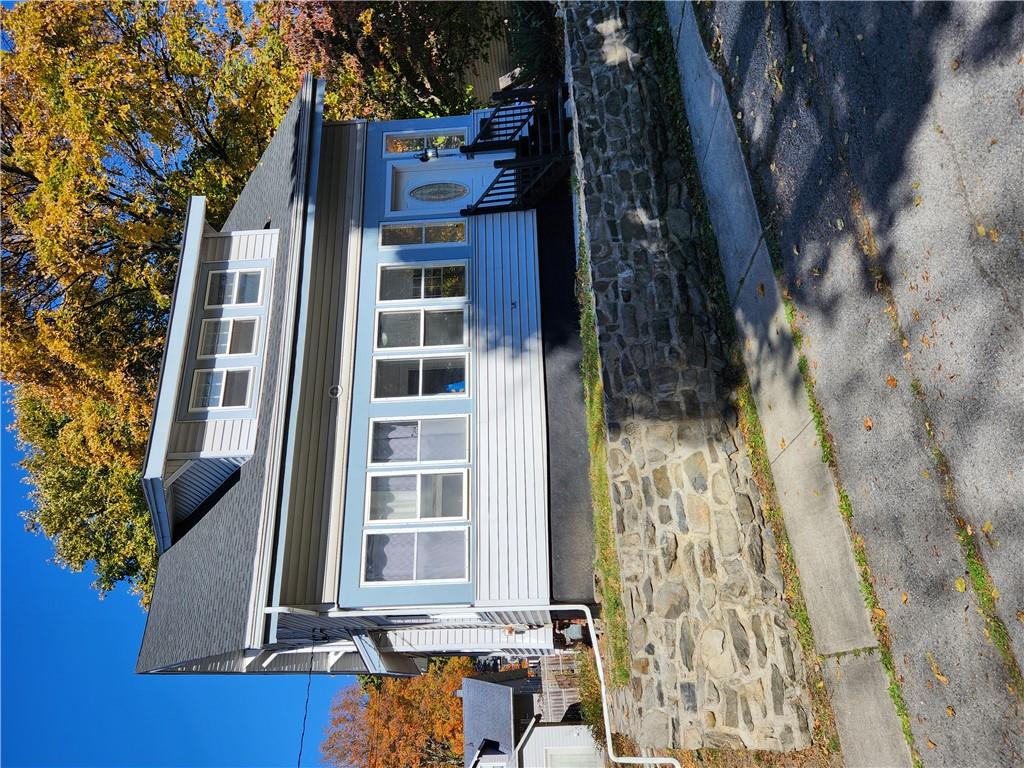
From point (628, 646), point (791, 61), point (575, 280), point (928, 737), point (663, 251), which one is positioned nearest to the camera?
point (928, 737)

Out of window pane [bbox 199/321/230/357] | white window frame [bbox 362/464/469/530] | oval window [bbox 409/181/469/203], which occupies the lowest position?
white window frame [bbox 362/464/469/530]

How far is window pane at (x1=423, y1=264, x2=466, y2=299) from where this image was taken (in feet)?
33.4

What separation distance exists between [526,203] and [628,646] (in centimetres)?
706

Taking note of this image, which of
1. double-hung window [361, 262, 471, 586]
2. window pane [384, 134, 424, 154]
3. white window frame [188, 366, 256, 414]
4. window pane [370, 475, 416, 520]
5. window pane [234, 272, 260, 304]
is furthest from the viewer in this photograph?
window pane [384, 134, 424, 154]

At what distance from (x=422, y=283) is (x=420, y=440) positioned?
8.89ft

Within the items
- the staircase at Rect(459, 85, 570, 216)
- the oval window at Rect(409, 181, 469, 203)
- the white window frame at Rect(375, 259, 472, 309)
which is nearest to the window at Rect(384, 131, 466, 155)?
the staircase at Rect(459, 85, 570, 216)

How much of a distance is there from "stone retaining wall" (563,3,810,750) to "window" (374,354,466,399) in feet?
9.55

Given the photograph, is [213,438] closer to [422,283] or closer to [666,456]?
[422,283]

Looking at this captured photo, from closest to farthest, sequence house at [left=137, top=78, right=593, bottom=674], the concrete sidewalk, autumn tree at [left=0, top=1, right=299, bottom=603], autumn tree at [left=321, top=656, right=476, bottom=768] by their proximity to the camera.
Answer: the concrete sidewalk < house at [left=137, top=78, right=593, bottom=674] < autumn tree at [left=0, top=1, right=299, bottom=603] < autumn tree at [left=321, top=656, right=476, bottom=768]

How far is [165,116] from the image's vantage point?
16.4 metres

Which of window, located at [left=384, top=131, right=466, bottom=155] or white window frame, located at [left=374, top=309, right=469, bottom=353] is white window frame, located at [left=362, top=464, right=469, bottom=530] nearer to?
white window frame, located at [left=374, top=309, right=469, bottom=353]

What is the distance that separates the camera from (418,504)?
9023mm

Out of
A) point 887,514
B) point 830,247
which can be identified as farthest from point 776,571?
point 830,247

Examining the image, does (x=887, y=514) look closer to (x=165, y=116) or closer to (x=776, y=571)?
(x=776, y=571)
